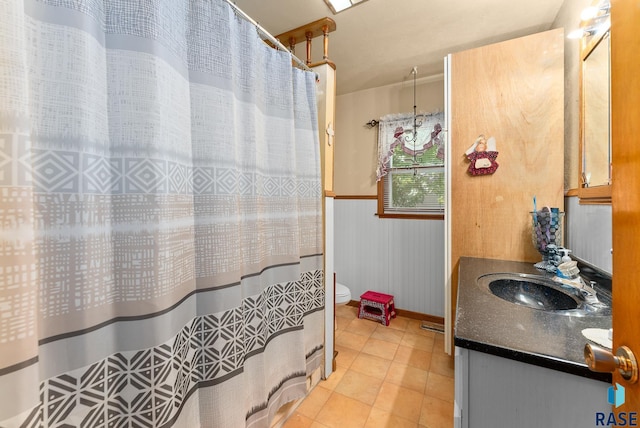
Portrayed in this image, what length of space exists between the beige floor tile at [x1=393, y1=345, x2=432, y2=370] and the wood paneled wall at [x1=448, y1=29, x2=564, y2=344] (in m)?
0.55

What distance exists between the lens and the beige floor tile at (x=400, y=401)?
57.3 inches

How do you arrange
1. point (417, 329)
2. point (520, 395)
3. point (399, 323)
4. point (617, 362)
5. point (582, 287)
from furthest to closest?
point (399, 323)
point (417, 329)
point (582, 287)
point (520, 395)
point (617, 362)

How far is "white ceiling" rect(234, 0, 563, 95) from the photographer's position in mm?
1638

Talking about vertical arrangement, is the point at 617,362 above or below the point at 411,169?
below

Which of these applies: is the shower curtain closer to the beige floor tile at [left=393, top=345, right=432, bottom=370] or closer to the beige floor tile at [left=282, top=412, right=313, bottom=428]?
the beige floor tile at [left=282, top=412, right=313, bottom=428]

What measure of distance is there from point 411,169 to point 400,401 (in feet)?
6.53

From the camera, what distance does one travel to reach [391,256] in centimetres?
268

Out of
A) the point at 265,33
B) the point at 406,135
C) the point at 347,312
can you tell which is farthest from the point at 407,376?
the point at 265,33

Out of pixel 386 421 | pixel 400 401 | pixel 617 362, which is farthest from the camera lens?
pixel 400 401

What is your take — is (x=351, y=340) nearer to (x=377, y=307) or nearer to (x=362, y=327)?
(x=362, y=327)

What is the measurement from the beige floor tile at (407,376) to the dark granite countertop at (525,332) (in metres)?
1.09

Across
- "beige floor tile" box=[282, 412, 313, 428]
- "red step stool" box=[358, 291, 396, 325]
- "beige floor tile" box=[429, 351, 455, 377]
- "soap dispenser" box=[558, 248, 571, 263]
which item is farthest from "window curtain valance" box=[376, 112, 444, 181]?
"beige floor tile" box=[282, 412, 313, 428]

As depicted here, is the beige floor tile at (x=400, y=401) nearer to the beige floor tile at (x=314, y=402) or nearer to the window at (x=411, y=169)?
the beige floor tile at (x=314, y=402)

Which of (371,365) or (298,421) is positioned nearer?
(298,421)
